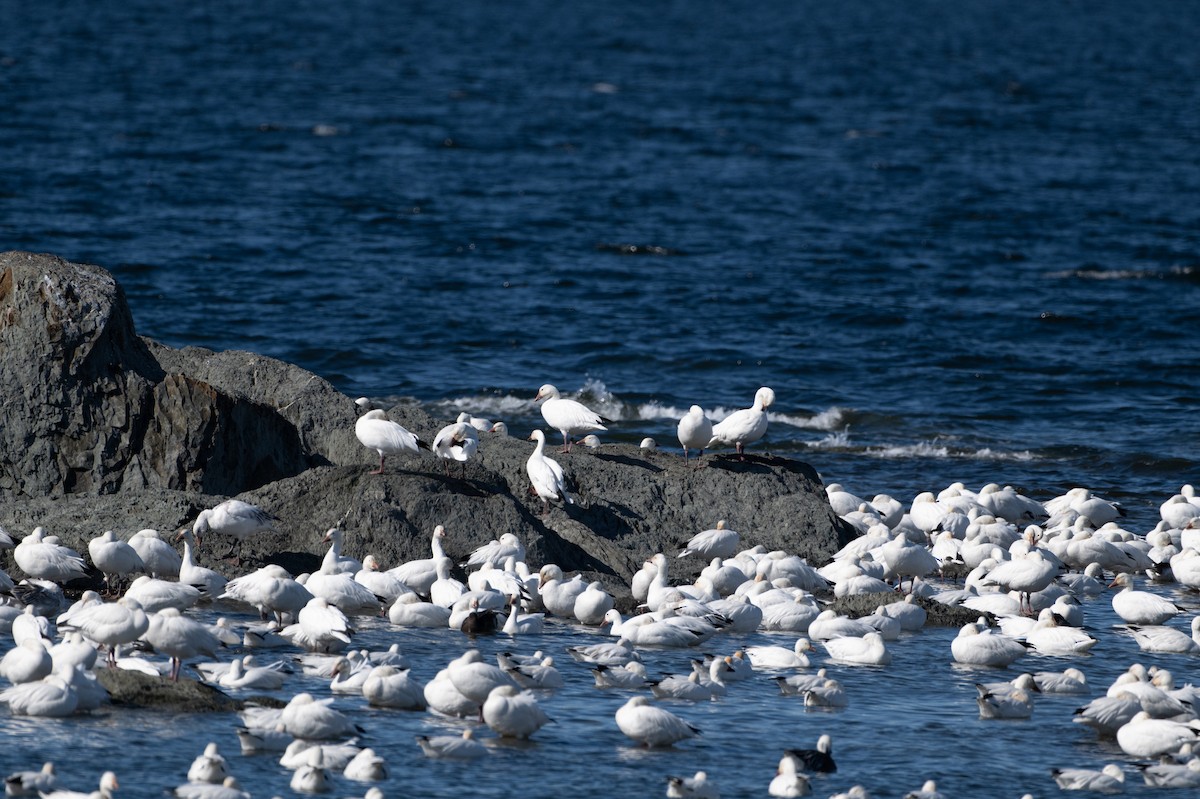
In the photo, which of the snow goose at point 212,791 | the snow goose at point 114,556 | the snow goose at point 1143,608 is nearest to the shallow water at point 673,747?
the snow goose at point 212,791

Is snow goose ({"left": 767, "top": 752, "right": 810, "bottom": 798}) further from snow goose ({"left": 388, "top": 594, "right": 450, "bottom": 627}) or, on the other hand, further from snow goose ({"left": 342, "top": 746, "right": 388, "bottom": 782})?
snow goose ({"left": 388, "top": 594, "right": 450, "bottom": 627})

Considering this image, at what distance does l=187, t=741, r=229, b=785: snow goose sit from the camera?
8.39 meters

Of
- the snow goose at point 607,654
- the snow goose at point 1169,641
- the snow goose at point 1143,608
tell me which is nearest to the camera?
the snow goose at point 607,654

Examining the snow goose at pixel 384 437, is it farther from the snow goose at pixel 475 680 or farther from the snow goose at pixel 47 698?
the snow goose at pixel 47 698

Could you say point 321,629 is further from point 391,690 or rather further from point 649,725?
point 649,725

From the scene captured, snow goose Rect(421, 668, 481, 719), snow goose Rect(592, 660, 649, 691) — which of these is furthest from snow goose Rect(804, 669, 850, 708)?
snow goose Rect(421, 668, 481, 719)

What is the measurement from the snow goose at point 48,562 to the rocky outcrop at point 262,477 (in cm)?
99

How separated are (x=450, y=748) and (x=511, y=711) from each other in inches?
19.0

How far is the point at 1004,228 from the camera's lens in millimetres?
40062

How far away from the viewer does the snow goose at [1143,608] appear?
44.3ft

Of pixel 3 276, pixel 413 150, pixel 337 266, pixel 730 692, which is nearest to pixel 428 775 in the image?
pixel 730 692

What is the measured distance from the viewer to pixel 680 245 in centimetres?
3753

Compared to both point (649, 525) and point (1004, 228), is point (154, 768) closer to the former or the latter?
point (649, 525)

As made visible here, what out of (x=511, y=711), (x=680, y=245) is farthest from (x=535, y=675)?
(x=680, y=245)
